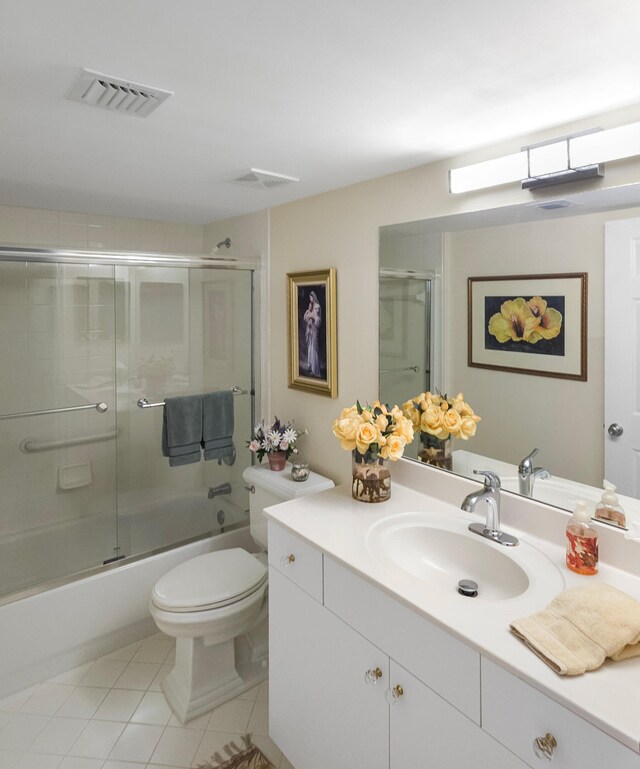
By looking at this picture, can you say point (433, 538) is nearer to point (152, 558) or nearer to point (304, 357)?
point (304, 357)

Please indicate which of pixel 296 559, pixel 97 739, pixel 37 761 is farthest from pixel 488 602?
pixel 37 761

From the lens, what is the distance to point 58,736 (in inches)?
75.5

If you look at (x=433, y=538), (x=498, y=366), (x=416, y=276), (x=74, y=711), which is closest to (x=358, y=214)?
(x=416, y=276)

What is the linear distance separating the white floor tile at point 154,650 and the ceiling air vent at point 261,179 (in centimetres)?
216

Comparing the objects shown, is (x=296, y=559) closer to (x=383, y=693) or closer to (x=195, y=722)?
(x=383, y=693)

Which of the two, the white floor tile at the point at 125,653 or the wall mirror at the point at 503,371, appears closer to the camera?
the wall mirror at the point at 503,371

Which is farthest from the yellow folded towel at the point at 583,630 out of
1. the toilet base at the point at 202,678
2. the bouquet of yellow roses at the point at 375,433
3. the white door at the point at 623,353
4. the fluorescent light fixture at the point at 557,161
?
the toilet base at the point at 202,678

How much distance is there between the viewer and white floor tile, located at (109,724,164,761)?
1831mm

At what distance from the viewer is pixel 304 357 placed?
2.52m

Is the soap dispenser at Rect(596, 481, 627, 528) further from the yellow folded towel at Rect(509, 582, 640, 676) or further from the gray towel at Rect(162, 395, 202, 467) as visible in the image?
the gray towel at Rect(162, 395, 202, 467)

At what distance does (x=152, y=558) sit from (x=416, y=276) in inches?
72.5

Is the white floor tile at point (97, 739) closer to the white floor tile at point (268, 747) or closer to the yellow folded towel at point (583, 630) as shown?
the white floor tile at point (268, 747)

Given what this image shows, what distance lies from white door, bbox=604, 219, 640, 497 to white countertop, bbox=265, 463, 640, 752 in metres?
0.21

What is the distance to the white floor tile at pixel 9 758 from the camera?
179cm
